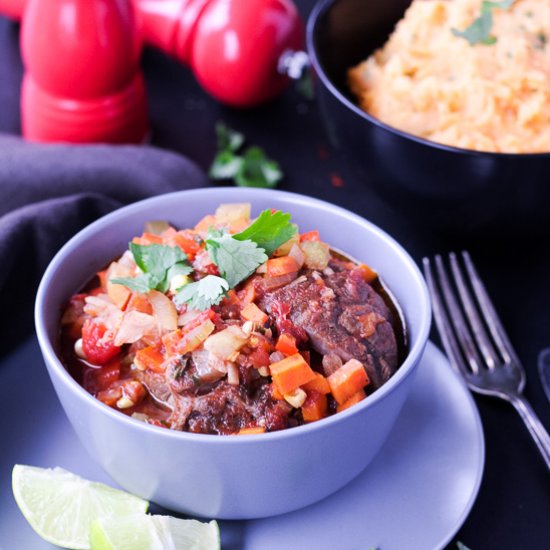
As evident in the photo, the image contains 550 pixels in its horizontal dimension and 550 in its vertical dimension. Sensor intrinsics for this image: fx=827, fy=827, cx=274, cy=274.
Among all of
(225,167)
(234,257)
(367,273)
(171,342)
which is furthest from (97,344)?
(225,167)

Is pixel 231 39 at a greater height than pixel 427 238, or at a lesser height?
greater

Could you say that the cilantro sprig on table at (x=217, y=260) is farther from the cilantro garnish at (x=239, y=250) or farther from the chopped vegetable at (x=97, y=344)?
the chopped vegetable at (x=97, y=344)

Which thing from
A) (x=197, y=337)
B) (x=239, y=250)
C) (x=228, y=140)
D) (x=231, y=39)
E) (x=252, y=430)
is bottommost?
(x=228, y=140)

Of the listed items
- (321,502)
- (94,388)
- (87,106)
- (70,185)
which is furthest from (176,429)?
(87,106)

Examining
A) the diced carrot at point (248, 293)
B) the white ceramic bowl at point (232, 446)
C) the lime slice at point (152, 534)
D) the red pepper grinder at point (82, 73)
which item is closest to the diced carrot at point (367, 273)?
the white ceramic bowl at point (232, 446)

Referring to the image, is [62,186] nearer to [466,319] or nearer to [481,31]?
[466,319]

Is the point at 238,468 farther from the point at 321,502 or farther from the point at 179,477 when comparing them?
the point at 321,502
